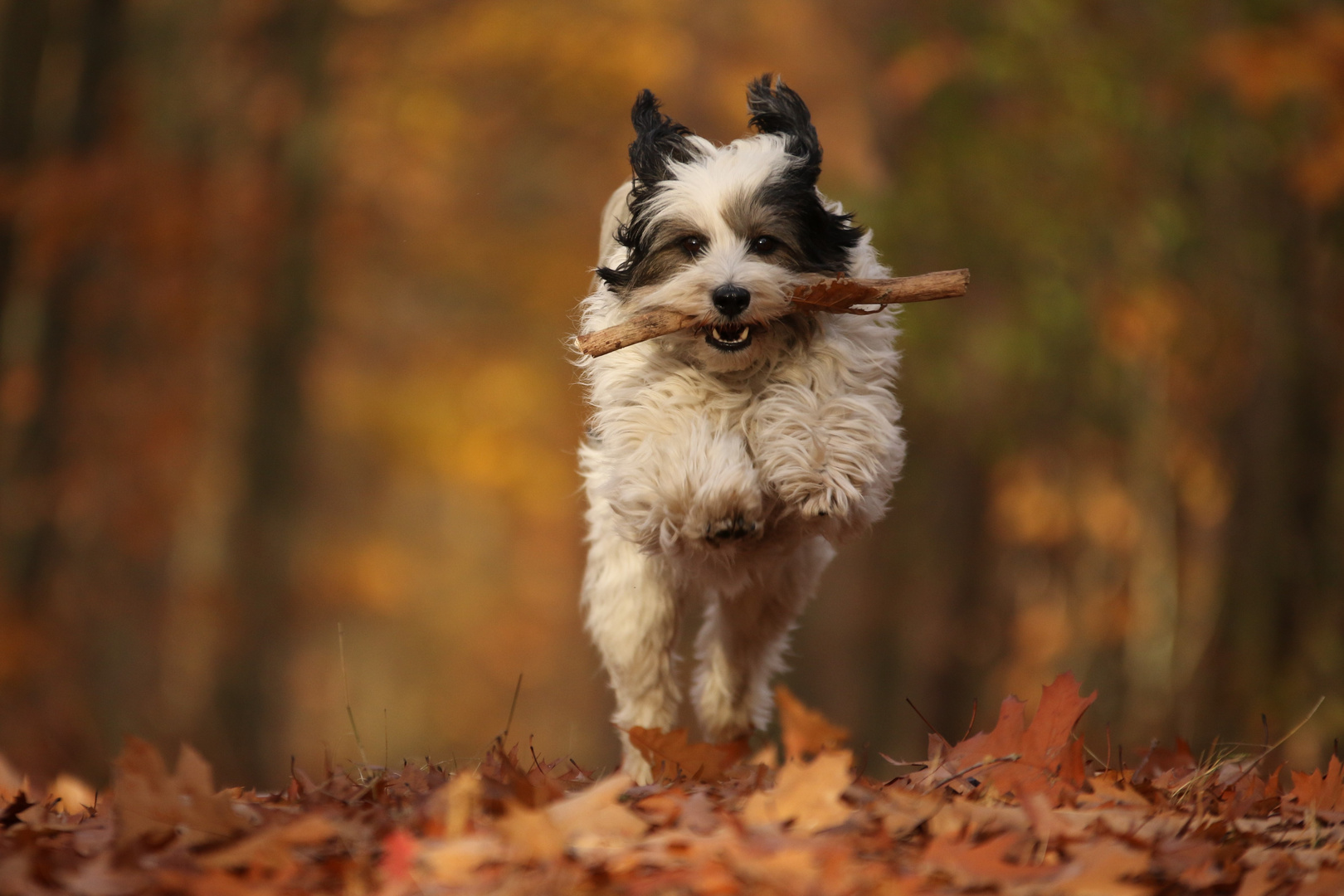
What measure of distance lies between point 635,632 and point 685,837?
2559 mm

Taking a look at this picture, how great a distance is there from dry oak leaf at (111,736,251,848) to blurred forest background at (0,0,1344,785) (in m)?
2.95

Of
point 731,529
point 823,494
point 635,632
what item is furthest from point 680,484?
point 635,632

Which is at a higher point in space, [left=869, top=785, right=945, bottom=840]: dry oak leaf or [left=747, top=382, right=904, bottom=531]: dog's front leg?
[left=747, top=382, right=904, bottom=531]: dog's front leg

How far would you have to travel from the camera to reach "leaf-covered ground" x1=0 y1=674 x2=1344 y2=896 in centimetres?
243

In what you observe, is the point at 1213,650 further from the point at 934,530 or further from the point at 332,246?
the point at 332,246

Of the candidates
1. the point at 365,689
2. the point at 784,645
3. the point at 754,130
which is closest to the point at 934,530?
the point at 784,645

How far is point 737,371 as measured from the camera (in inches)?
178

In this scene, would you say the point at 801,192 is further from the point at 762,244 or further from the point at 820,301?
the point at 820,301

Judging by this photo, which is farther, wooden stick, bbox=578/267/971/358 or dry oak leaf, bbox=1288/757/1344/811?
wooden stick, bbox=578/267/971/358

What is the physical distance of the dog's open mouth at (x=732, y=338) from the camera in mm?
4324

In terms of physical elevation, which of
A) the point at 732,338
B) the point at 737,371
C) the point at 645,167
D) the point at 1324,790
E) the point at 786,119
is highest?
the point at 786,119

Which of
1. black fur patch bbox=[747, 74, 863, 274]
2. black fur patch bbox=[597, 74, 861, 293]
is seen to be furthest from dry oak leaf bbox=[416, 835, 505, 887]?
black fur patch bbox=[747, 74, 863, 274]

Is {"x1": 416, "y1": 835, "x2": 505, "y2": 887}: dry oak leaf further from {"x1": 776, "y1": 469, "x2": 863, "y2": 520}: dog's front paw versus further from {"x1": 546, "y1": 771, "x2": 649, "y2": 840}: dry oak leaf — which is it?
{"x1": 776, "y1": 469, "x2": 863, "y2": 520}: dog's front paw

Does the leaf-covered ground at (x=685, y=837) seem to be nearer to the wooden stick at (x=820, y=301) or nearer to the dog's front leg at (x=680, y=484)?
the dog's front leg at (x=680, y=484)
